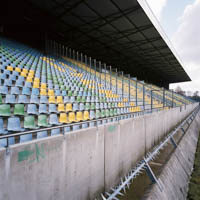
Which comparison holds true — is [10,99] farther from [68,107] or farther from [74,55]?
[74,55]

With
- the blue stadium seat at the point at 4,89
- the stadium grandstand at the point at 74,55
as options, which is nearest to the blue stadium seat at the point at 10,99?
the stadium grandstand at the point at 74,55

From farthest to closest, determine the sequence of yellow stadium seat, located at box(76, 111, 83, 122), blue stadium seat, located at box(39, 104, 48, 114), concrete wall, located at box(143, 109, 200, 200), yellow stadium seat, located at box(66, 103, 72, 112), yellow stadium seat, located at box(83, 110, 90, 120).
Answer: yellow stadium seat, located at box(66, 103, 72, 112) → yellow stadium seat, located at box(83, 110, 90, 120) → yellow stadium seat, located at box(76, 111, 83, 122) → blue stadium seat, located at box(39, 104, 48, 114) → concrete wall, located at box(143, 109, 200, 200)

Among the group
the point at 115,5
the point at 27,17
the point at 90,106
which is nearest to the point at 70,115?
the point at 90,106

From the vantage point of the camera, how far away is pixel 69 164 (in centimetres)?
198

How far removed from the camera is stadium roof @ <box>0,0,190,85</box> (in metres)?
8.82

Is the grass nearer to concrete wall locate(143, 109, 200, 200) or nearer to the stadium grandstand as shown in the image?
concrete wall locate(143, 109, 200, 200)

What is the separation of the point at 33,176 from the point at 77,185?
0.81 metres

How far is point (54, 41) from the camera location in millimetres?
13438

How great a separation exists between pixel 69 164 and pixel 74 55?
15.2 meters

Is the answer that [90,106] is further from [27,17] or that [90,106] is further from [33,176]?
[27,17]

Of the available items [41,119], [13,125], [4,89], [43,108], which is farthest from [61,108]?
[4,89]

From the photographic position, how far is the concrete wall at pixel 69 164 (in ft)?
4.64

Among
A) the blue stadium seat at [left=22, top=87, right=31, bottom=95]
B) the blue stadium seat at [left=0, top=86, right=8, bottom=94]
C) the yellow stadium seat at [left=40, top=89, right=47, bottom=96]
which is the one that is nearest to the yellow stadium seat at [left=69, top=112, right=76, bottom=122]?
the yellow stadium seat at [left=40, top=89, right=47, bottom=96]

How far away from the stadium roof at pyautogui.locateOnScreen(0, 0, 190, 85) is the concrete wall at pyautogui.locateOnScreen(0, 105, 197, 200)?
8569mm
